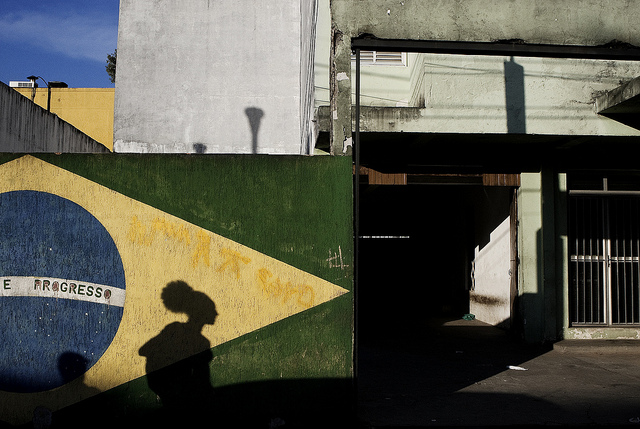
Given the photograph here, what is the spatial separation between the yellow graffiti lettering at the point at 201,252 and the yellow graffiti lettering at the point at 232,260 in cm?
12

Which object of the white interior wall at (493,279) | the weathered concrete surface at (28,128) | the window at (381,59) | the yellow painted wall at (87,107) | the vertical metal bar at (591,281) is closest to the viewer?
the vertical metal bar at (591,281)

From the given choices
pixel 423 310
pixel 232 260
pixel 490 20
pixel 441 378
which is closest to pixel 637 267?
pixel 441 378

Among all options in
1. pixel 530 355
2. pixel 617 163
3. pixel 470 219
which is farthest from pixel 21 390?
pixel 470 219

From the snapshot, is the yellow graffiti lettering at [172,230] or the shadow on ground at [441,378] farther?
the shadow on ground at [441,378]

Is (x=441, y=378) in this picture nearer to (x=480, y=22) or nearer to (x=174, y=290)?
(x=174, y=290)

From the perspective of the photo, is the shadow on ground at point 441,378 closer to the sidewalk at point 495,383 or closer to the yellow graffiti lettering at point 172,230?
the sidewalk at point 495,383

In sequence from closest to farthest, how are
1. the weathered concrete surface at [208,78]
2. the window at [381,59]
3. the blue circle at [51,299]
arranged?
1. the blue circle at [51,299]
2. the window at [381,59]
3. the weathered concrete surface at [208,78]

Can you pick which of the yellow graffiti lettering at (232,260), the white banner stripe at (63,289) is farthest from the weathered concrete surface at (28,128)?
the yellow graffiti lettering at (232,260)

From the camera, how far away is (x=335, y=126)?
5.10 meters

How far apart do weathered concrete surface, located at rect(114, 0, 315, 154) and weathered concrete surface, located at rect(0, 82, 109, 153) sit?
2.72 meters

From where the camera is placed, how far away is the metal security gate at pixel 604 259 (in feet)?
33.3

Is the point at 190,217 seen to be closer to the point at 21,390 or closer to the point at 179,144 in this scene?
the point at 21,390

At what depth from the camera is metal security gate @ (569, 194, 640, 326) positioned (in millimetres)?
10164

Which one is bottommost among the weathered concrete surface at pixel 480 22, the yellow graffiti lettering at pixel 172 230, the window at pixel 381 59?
the yellow graffiti lettering at pixel 172 230
